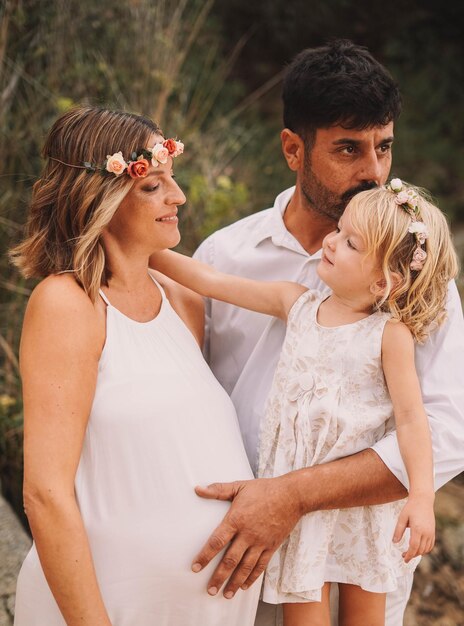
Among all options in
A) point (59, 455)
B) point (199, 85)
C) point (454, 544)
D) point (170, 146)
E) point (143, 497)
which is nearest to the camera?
point (59, 455)

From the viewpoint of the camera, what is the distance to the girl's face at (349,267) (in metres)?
2.56

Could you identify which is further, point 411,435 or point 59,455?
point 411,435

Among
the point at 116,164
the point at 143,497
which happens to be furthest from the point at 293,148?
the point at 143,497

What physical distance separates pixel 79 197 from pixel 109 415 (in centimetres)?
66

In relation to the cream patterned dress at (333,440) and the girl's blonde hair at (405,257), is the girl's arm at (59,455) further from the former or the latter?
the girl's blonde hair at (405,257)

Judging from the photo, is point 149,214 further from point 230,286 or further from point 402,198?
point 402,198

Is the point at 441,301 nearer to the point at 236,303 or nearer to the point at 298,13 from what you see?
the point at 236,303

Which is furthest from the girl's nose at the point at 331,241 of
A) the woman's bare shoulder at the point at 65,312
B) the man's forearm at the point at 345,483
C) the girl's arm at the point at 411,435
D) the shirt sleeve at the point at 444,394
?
the woman's bare shoulder at the point at 65,312

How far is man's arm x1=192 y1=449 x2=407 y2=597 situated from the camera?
245 cm

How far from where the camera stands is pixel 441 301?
2.61 m

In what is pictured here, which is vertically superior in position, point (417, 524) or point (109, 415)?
point (109, 415)

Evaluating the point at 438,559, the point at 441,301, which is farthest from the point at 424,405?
the point at 438,559

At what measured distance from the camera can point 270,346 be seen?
118 inches

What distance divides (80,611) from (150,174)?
130cm
